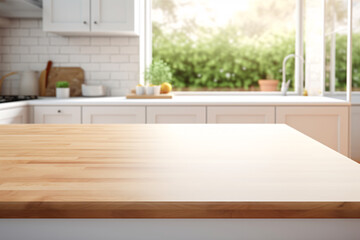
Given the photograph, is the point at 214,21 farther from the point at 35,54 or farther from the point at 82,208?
the point at 82,208

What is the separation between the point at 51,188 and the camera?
0.80 metres

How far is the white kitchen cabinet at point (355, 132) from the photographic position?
4.21 m

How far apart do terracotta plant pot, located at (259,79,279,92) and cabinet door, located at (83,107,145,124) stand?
5.71 feet

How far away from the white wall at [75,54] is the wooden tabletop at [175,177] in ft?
10.4

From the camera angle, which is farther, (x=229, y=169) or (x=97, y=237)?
(x=229, y=169)

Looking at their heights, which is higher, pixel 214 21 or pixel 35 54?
pixel 214 21

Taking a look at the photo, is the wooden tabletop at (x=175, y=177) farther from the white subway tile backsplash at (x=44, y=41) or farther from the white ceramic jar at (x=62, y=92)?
the white subway tile backsplash at (x=44, y=41)

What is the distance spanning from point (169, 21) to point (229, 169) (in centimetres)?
409

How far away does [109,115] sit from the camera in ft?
12.5

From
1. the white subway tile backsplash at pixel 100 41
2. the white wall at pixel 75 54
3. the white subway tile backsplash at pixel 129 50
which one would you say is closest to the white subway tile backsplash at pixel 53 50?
the white wall at pixel 75 54

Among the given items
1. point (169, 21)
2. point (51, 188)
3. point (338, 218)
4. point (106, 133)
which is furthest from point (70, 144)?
point (169, 21)

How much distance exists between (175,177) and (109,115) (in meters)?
3.00

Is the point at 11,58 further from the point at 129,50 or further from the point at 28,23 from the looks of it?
the point at 129,50

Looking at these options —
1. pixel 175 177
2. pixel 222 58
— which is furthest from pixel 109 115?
pixel 175 177
